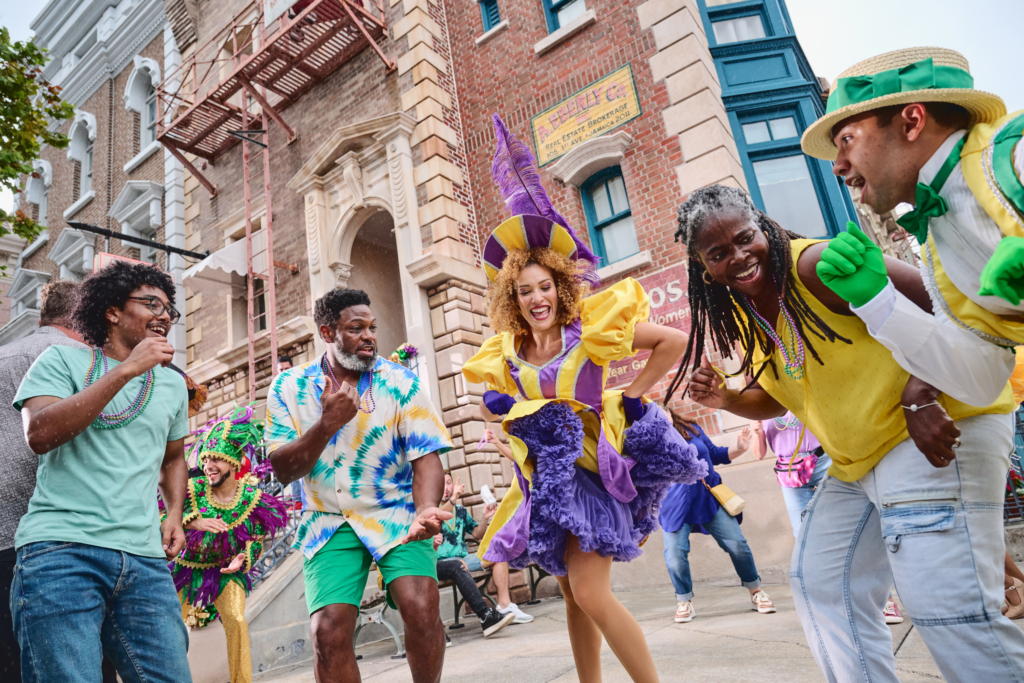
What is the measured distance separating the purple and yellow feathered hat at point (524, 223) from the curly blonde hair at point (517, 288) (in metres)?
0.06

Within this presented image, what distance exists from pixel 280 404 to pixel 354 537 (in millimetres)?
753

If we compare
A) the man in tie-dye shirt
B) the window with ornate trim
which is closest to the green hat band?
the man in tie-dye shirt

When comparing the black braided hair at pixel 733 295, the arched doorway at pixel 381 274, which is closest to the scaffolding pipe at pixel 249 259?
the arched doorway at pixel 381 274

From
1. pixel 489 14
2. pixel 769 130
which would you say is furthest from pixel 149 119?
pixel 769 130

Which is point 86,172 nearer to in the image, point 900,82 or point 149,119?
point 149,119

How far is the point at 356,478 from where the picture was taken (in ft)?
9.26

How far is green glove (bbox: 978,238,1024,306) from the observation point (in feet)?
3.91

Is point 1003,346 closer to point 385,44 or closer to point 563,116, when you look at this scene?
point 563,116

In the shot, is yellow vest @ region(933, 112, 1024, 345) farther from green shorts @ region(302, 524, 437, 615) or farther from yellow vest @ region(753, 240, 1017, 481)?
green shorts @ region(302, 524, 437, 615)

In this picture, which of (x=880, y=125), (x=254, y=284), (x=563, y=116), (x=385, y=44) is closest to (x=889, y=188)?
(x=880, y=125)

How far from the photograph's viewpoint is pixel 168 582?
243 cm

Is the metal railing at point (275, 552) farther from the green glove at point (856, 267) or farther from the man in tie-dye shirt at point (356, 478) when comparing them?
the green glove at point (856, 267)

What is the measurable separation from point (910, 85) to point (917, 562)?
3.92 ft

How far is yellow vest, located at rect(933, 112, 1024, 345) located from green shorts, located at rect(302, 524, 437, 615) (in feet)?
7.18
